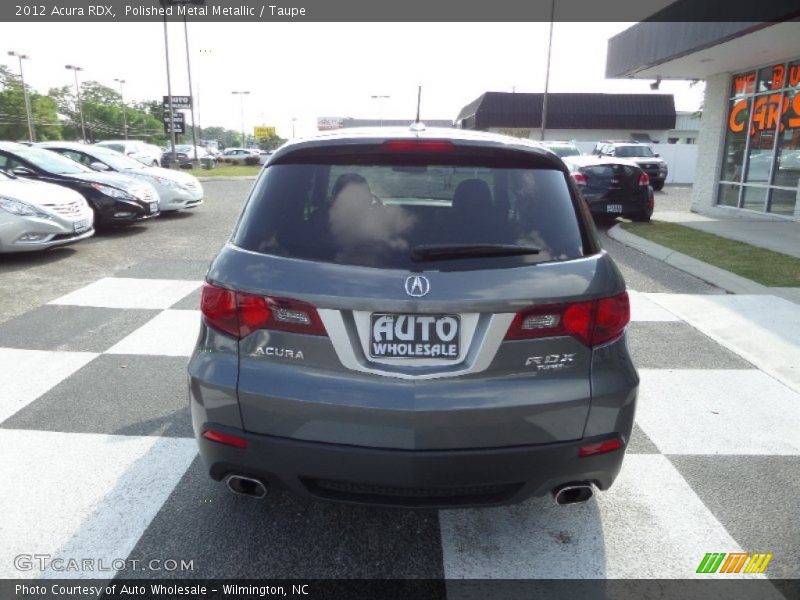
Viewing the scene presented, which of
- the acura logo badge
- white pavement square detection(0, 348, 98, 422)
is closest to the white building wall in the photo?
white pavement square detection(0, 348, 98, 422)

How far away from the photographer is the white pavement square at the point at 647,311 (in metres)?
6.45

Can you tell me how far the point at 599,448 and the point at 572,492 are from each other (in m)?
0.23

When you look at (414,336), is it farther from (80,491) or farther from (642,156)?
(642,156)

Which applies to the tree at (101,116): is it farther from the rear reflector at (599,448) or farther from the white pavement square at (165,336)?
the rear reflector at (599,448)

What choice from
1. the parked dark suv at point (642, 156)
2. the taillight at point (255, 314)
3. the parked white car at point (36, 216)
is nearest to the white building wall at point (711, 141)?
the parked dark suv at point (642, 156)

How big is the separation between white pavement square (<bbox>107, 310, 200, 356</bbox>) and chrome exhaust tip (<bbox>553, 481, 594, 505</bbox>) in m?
3.39

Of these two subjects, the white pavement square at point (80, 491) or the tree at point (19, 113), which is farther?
the tree at point (19, 113)

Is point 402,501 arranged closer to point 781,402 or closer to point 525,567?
point 525,567

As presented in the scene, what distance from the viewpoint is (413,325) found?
2238 mm

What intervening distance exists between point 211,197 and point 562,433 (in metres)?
19.1

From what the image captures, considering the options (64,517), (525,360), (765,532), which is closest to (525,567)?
(525,360)

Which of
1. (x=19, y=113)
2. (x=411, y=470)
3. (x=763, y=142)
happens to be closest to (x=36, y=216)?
(x=411, y=470)

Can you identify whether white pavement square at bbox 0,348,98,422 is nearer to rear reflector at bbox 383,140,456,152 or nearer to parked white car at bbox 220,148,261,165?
rear reflector at bbox 383,140,456,152
